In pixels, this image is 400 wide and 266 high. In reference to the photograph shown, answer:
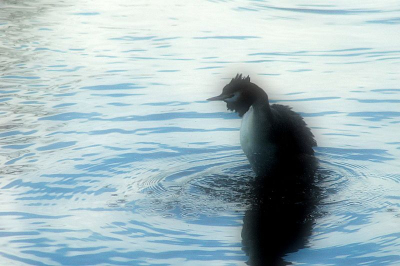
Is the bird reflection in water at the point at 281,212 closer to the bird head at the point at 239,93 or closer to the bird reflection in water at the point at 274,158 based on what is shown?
the bird reflection in water at the point at 274,158

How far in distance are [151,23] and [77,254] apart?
9599 mm

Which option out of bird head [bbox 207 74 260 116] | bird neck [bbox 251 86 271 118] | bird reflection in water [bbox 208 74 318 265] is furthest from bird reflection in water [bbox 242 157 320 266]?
bird head [bbox 207 74 260 116]

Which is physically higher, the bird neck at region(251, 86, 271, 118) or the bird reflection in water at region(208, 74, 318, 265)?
the bird neck at region(251, 86, 271, 118)

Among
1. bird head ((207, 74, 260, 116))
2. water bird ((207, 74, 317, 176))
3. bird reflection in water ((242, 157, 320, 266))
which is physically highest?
bird head ((207, 74, 260, 116))

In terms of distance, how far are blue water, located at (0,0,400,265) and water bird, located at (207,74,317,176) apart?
0.88 feet

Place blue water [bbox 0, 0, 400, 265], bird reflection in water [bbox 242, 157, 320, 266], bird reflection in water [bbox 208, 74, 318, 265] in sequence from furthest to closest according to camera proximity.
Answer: bird reflection in water [bbox 208, 74, 318, 265] → blue water [bbox 0, 0, 400, 265] → bird reflection in water [bbox 242, 157, 320, 266]

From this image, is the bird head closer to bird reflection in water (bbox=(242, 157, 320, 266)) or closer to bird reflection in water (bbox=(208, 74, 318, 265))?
bird reflection in water (bbox=(208, 74, 318, 265))

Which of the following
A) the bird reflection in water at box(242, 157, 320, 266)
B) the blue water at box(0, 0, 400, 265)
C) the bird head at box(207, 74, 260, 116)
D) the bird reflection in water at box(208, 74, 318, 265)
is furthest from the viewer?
the bird head at box(207, 74, 260, 116)

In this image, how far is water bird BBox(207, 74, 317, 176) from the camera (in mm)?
8000

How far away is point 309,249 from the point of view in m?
6.49

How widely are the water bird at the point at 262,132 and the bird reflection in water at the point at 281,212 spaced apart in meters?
0.06

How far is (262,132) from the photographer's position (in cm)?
813

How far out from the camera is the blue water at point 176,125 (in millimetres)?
6719

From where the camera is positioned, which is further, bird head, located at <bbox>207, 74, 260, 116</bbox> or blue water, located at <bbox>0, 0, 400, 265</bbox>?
bird head, located at <bbox>207, 74, 260, 116</bbox>
